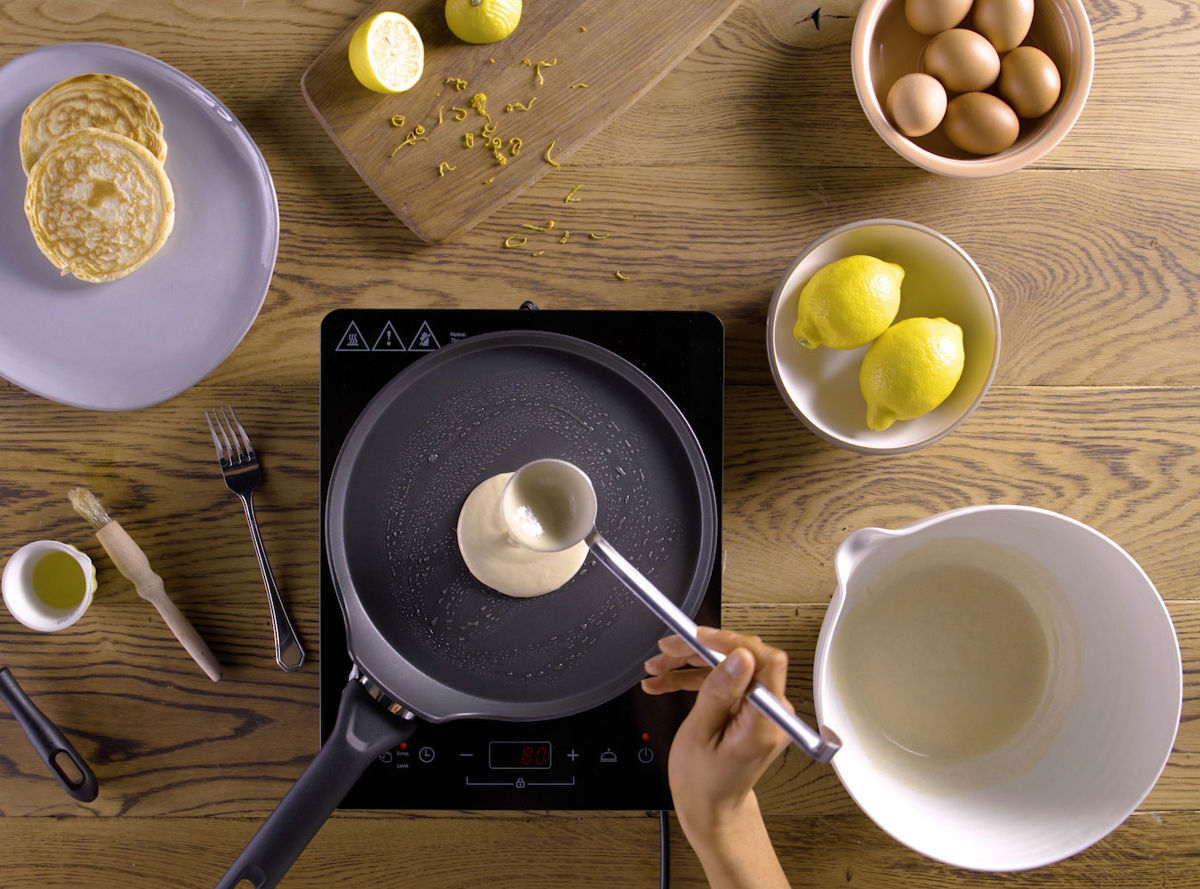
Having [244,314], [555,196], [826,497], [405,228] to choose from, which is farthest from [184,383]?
[826,497]

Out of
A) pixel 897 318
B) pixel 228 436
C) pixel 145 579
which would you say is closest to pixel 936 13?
pixel 897 318

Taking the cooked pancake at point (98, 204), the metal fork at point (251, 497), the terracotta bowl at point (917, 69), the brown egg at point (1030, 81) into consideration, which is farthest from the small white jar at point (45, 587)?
the brown egg at point (1030, 81)

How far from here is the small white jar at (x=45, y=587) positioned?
760 millimetres

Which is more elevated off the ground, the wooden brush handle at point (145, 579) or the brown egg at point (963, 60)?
the brown egg at point (963, 60)

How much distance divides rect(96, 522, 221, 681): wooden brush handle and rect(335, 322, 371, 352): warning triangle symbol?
0.28 metres

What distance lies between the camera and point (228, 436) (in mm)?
800

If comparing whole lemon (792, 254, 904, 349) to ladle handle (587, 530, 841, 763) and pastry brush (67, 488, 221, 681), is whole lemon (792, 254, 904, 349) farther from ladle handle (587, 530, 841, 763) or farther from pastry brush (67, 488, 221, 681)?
pastry brush (67, 488, 221, 681)

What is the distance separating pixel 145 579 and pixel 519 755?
394 mm

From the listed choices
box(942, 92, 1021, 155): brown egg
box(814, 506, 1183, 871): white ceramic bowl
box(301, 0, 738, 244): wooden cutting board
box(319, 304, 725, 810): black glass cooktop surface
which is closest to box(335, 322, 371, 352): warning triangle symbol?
box(319, 304, 725, 810): black glass cooktop surface

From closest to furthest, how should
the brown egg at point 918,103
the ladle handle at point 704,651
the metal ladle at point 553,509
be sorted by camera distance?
the ladle handle at point 704,651
the metal ladle at point 553,509
the brown egg at point 918,103

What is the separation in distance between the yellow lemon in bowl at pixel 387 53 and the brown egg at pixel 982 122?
1.72ft

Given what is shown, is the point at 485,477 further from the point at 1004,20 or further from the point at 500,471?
the point at 1004,20

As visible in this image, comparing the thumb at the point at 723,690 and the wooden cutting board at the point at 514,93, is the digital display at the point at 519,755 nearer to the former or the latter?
the thumb at the point at 723,690

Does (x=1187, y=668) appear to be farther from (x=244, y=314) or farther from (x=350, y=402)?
(x=244, y=314)
